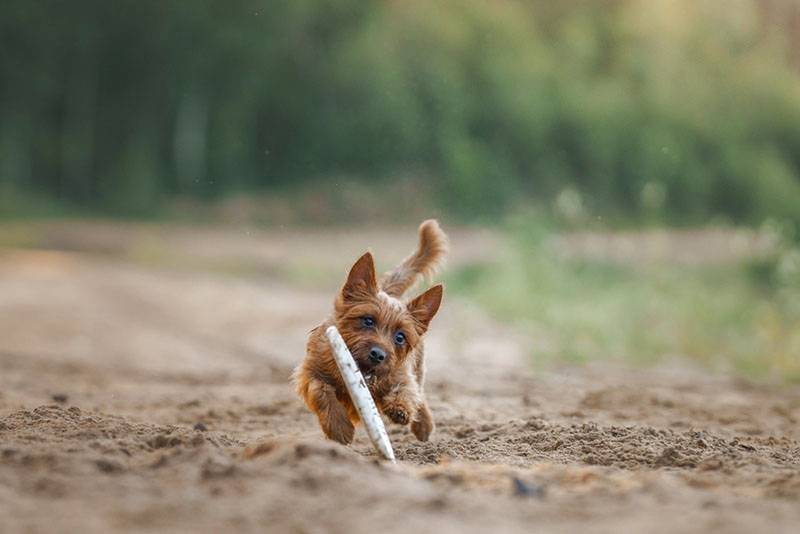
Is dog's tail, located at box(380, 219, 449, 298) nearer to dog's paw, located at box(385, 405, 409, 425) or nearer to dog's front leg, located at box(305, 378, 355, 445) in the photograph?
dog's paw, located at box(385, 405, 409, 425)

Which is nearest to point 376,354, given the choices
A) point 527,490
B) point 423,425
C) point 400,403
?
point 400,403

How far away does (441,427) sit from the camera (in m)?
6.16

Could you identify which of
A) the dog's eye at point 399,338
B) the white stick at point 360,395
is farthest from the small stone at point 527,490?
the dog's eye at point 399,338

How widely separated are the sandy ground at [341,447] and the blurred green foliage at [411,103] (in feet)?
12.4

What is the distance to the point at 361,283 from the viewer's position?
17.9ft

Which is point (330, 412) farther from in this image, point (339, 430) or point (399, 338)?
point (399, 338)

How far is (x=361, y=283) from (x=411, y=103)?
22.7 meters

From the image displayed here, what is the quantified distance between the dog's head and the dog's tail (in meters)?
0.95

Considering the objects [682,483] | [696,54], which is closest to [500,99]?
[696,54]

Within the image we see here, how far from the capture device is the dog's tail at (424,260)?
6.54 meters

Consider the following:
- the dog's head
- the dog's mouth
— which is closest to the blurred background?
the dog's head

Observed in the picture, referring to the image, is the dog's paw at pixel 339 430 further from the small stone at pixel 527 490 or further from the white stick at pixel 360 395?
the small stone at pixel 527 490

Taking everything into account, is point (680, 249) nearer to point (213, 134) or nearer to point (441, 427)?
point (441, 427)

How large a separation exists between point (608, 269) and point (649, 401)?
27.6 ft
